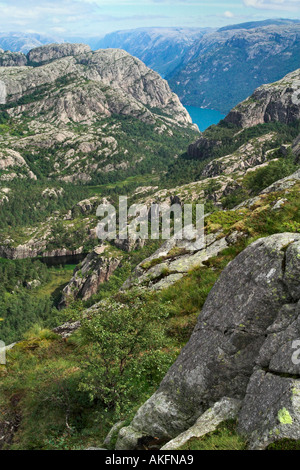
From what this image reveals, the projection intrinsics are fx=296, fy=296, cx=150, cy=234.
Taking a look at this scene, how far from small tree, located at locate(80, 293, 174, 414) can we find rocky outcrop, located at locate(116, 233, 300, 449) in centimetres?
318

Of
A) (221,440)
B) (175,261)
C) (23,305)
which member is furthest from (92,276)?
(221,440)

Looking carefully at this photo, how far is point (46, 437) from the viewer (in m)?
14.8

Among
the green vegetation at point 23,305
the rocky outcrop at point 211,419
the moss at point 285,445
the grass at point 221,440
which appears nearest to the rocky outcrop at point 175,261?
the rocky outcrop at point 211,419

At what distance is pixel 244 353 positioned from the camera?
33.9 feet

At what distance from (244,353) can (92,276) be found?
504 ft

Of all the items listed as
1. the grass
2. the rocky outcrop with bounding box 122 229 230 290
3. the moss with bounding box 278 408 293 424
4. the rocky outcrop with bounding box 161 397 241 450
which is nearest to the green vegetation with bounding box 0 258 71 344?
the rocky outcrop with bounding box 122 229 230 290

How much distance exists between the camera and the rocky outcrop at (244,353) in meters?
8.67

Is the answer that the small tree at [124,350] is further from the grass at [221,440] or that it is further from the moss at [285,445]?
the moss at [285,445]

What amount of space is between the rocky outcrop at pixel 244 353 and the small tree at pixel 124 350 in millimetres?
3180

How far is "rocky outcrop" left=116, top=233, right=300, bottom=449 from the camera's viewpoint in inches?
341
